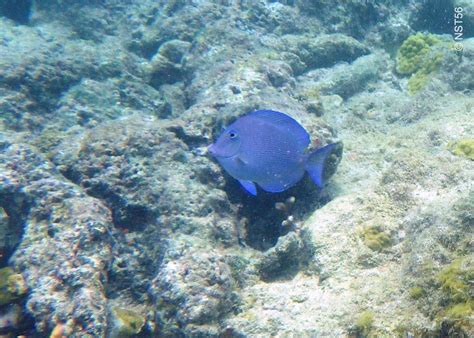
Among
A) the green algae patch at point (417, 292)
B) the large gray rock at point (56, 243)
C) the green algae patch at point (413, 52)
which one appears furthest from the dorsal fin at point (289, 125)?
the green algae patch at point (413, 52)

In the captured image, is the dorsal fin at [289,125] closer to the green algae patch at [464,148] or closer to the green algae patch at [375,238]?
the green algae patch at [375,238]

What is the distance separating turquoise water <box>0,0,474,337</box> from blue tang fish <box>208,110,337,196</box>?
0.05 ft

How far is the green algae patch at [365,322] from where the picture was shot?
2240 millimetres

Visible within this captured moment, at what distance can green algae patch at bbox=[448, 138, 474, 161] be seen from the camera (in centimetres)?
384

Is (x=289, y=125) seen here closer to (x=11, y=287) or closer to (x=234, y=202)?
(x=234, y=202)

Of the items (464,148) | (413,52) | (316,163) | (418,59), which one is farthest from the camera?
(413,52)

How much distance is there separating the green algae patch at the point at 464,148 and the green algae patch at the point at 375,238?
1470mm

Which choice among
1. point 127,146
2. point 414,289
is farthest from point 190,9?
point 414,289

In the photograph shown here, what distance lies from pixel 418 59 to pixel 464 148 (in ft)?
13.8

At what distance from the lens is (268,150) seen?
2754 mm

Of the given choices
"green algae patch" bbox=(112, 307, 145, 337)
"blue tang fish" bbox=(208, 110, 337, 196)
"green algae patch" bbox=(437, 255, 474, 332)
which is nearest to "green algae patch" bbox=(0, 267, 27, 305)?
"green algae patch" bbox=(112, 307, 145, 337)

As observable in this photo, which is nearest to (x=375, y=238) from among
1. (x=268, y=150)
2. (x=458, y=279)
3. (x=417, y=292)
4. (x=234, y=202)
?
(x=417, y=292)

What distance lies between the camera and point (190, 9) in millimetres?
8609

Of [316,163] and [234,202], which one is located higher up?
[316,163]
